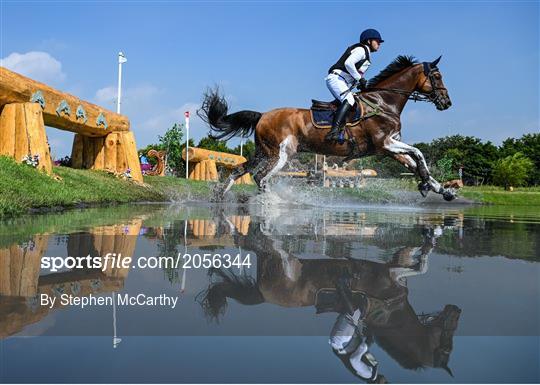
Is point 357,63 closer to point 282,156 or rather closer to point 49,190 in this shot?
point 282,156

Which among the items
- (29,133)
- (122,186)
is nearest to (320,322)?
(29,133)

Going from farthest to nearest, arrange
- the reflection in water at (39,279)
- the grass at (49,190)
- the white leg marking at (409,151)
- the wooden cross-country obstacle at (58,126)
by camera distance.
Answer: the wooden cross-country obstacle at (58,126)
the white leg marking at (409,151)
the grass at (49,190)
the reflection in water at (39,279)

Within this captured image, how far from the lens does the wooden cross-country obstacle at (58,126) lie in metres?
9.40

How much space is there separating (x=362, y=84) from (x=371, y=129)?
75 cm

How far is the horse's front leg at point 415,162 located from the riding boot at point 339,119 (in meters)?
0.77

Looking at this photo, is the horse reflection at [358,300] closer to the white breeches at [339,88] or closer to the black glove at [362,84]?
the white breeches at [339,88]

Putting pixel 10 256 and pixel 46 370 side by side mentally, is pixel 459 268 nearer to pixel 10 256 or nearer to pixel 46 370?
pixel 46 370

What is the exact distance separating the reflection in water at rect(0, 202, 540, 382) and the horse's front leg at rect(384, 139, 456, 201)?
345 cm

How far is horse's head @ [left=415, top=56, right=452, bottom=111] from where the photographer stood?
23.7 feet

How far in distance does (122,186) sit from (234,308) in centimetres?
1146

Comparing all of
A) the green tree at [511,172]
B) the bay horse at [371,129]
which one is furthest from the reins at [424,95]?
the green tree at [511,172]

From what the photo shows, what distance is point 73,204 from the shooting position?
749 centimetres

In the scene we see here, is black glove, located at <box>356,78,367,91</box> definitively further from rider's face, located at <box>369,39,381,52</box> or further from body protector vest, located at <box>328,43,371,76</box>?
rider's face, located at <box>369,39,381,52</box>

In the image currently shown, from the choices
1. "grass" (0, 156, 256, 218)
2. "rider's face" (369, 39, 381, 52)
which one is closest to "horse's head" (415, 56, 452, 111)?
"rider's face" (369, 39, 381, 52)
